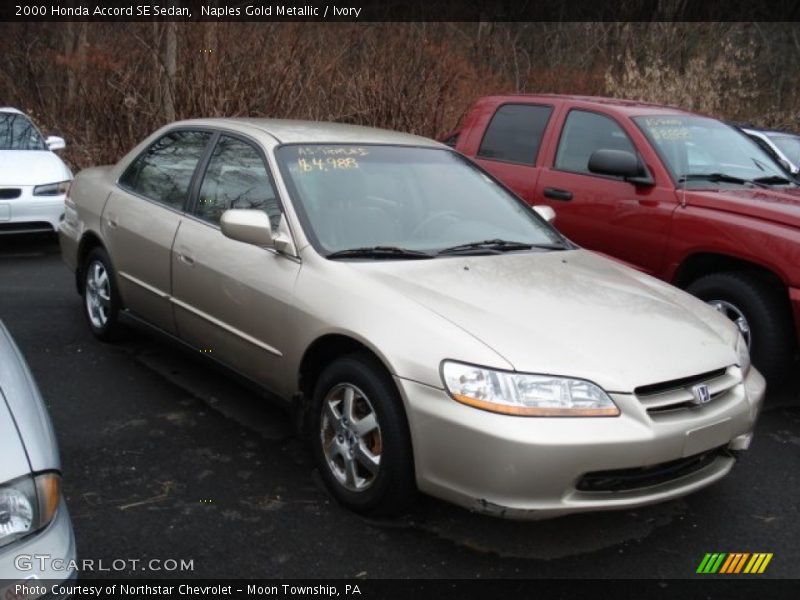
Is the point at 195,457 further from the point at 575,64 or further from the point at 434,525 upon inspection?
the point at 575,64

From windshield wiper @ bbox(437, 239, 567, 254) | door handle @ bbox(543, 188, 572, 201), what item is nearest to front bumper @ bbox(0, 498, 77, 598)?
windshield wiper @ bbox(437, 239, 567, 254)

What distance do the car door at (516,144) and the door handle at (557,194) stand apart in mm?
151

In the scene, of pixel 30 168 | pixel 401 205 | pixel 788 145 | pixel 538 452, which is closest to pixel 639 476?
pixel 538 452

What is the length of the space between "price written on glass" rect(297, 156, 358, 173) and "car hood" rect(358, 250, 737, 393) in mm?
760

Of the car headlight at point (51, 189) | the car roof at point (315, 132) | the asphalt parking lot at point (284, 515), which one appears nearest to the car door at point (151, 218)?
the car roof at point (315, 132)

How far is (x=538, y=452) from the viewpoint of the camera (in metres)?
2.76

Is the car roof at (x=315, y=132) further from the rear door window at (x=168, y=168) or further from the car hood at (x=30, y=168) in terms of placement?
the car hood at (x=30, y=168)

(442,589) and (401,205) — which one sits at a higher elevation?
(401,205)

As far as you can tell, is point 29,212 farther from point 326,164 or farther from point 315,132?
point 326,164

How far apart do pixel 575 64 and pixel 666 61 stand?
150 inches

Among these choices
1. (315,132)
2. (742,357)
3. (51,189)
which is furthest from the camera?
(51,189)

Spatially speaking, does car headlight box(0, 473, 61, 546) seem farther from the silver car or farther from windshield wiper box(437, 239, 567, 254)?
windshield wiper box(437, 239, 567, 254)

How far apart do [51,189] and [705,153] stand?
6.27 metres
